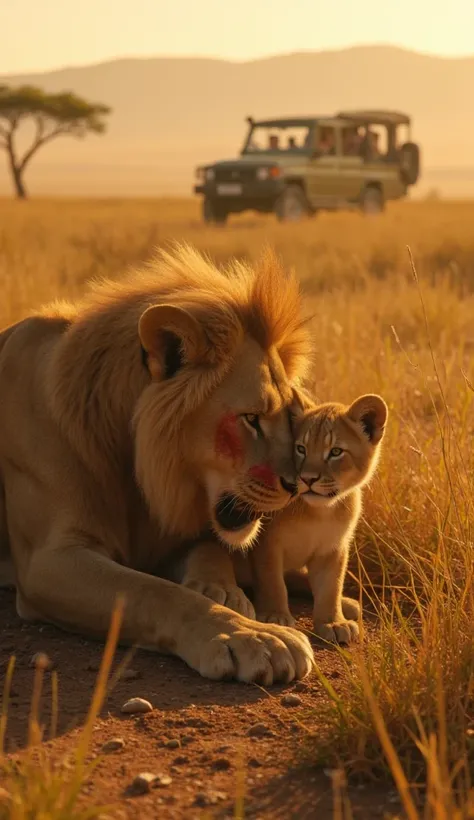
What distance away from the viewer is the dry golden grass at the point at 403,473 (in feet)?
8.59

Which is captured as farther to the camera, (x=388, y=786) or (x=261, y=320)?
(x=261, y=320)

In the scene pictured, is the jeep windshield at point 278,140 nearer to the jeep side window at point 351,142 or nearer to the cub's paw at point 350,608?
the jeep side window at point 351,142

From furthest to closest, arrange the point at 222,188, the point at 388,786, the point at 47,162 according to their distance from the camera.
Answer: the point at 47,162
the point at 222,188
the point at 388,786

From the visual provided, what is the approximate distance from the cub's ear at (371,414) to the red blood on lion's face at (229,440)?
1.13ft

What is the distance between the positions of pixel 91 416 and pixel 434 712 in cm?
141

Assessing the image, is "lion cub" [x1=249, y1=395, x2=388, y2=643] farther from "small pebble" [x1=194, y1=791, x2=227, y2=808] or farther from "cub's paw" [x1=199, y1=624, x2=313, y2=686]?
"small pebble" [x1=194, y1=791, x2=227, y2=808]

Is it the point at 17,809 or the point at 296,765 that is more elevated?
the point at 17,809

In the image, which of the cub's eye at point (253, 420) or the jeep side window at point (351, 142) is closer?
the cub's eye at point (253, 420)

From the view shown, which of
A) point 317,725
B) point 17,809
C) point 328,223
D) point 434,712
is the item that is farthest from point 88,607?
point 328,223

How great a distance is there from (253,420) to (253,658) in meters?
0.63

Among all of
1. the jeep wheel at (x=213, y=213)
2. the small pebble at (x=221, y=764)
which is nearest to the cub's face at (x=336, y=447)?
the small pebble at (x=221, y=764)

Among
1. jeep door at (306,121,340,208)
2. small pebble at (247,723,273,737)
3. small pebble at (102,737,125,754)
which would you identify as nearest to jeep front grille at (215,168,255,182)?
jeep door at (306,121,340,208)

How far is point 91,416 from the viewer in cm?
366

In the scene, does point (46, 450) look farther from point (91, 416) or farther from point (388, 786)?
point (388, 786)
